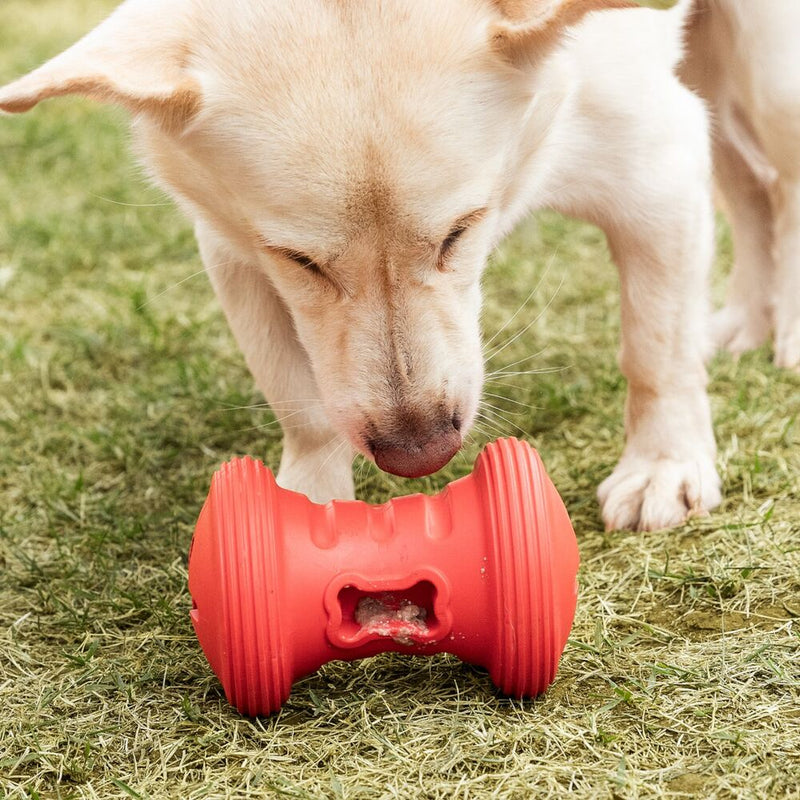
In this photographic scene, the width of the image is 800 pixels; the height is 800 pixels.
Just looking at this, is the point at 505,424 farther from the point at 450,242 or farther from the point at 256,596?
the point at 256,596

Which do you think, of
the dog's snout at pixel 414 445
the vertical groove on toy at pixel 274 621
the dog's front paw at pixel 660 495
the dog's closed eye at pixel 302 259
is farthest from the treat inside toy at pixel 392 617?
the dog's front paw at pixel 660 495

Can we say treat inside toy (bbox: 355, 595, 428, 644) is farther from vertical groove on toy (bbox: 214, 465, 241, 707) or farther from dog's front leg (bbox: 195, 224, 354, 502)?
dog's front leg (bbox: 195, 224, 354, 502)

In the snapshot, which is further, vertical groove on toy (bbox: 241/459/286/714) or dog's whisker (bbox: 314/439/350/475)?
dog's whisker (bbox: 314/439/350/475)

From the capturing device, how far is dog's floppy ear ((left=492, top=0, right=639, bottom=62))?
2.57m

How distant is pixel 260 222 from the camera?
2740mm

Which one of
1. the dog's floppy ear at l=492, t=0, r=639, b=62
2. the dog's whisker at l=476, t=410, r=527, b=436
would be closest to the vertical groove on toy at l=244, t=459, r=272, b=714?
the dog's floppy ear at l=492, t=0, r=639, b=62

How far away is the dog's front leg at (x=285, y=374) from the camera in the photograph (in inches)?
134

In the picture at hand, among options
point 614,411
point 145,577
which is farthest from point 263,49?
point 614,411

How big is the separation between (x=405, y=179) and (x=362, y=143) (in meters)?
0.12

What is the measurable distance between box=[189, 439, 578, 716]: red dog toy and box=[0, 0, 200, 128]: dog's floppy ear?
0.82m

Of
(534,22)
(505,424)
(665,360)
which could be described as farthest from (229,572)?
(505,424)

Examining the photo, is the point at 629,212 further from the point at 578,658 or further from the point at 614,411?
the point at 578,658

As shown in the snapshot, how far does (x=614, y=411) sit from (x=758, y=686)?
1.75m

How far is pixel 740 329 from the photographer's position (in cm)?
475
